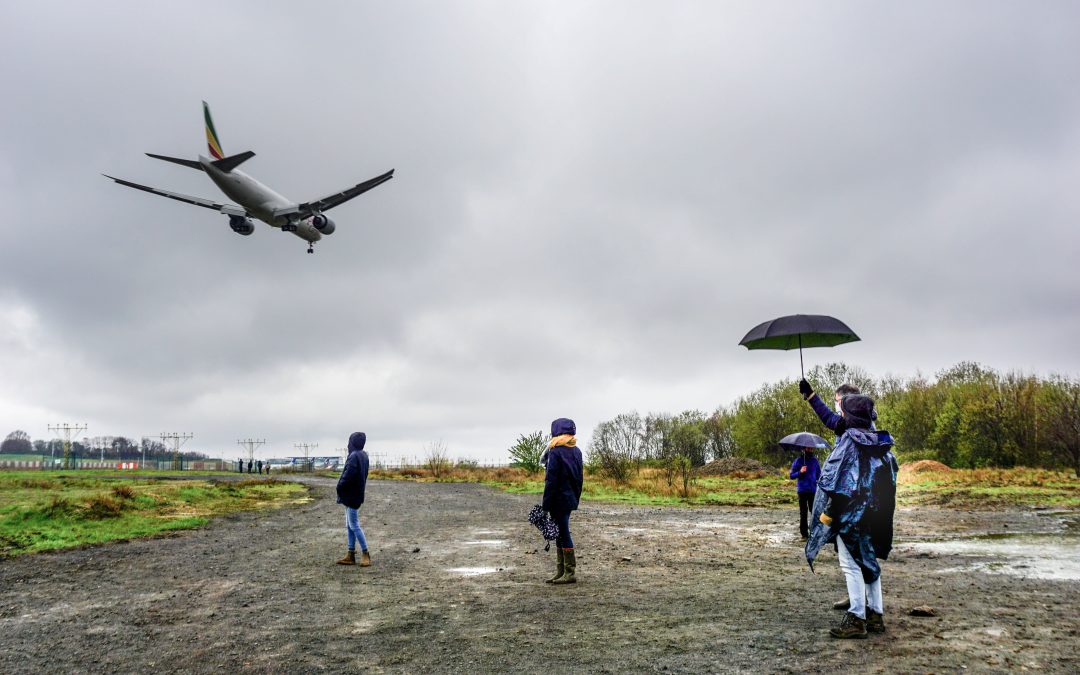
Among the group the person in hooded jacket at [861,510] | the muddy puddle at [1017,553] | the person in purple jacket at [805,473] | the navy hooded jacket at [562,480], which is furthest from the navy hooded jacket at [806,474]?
the person in hooded jacket at [861,510]

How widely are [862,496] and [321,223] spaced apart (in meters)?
27.2

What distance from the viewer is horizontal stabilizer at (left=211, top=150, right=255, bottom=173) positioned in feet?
80.6

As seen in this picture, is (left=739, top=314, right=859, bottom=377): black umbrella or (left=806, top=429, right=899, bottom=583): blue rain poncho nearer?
(left=806, top=429, right=899, bottom=583): blue rain poncho

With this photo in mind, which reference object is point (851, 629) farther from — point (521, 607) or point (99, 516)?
point (99, 516)

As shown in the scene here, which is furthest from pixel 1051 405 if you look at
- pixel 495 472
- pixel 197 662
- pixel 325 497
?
pixel 197 662

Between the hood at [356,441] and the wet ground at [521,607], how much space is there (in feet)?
5.87

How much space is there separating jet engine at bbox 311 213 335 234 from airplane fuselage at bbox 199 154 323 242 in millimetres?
176

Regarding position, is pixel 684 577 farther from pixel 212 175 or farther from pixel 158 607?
pixel 212 175

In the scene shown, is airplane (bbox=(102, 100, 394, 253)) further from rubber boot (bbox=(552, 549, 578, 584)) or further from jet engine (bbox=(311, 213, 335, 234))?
rubber boot (bbox=(552, 549, 578, 584))

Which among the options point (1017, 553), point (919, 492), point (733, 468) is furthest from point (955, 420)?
point (1017, 553)

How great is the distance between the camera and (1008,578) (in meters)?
7.95

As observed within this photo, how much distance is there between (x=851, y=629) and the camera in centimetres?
521

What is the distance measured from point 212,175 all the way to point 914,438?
209ft

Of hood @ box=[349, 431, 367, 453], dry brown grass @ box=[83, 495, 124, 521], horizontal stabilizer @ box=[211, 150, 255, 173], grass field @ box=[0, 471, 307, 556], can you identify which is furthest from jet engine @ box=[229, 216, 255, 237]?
hood @ box=[349, 431, 367, 453]
